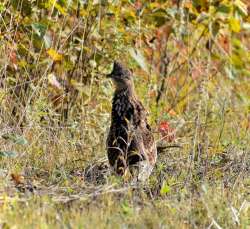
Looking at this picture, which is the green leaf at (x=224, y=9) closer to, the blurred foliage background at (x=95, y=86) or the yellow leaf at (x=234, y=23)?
the blurred foliage background at (x=95, y=86)

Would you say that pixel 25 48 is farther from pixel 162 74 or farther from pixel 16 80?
pixel 162 74

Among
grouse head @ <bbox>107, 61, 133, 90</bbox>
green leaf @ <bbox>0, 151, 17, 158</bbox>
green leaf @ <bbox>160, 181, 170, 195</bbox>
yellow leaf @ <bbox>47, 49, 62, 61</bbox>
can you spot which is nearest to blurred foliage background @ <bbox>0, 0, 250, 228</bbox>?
yellow leaf @ <bbox>47, 49, 62, 61</bbox>

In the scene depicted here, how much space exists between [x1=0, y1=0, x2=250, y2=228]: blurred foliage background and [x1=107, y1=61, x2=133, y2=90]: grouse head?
0.62 meters

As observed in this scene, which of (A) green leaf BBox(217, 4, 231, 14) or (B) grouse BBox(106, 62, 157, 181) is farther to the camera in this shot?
(A) green leaf BBox(217, 4, 231, 14)

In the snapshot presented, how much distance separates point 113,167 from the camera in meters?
7.13

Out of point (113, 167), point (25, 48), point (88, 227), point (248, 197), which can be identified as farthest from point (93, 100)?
point (88, 227)

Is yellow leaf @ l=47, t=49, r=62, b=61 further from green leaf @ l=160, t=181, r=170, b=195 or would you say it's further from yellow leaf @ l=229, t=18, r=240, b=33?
green leaf @ l=160, t=181, r=170, b=195

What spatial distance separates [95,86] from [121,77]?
5.09ft

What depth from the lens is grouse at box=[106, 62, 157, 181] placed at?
23.2 feet

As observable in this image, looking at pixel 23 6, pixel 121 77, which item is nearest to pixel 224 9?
pixel 121 77

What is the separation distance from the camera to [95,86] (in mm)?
9570

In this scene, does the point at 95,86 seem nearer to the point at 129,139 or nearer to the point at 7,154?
the point at 129,139

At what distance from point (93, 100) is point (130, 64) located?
2.94 feet

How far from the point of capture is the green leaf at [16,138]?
697cm
